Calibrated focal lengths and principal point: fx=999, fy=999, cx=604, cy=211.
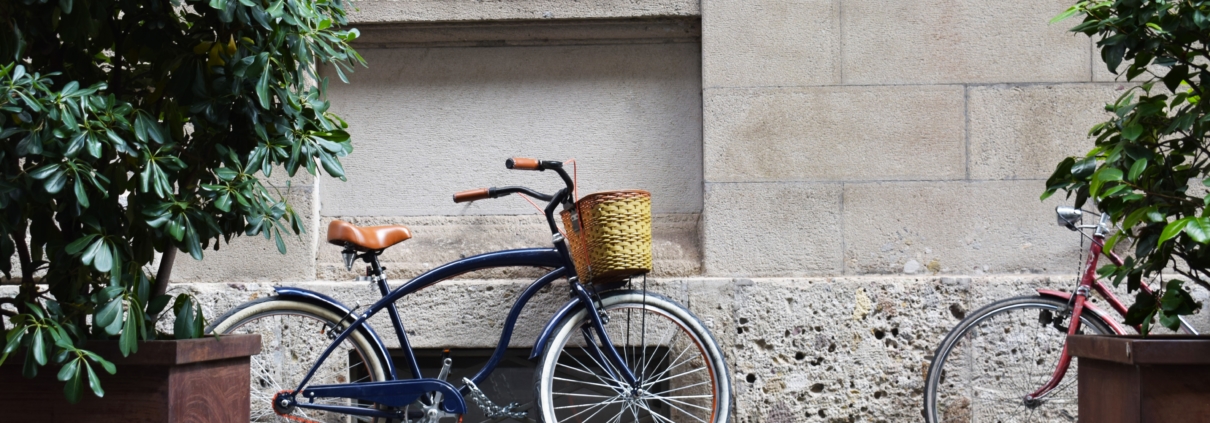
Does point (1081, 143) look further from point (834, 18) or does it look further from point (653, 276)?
point (653, 276)

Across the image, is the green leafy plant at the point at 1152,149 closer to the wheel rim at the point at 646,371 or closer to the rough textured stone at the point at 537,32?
the wheel rim at the point at 646,371

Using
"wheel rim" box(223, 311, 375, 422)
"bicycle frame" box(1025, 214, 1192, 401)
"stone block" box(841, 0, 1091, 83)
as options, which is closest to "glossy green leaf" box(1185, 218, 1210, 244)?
"bicycle frame" box(1025, 214, 1192, 401)

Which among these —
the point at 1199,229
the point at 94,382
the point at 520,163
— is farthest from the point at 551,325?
the point at 1199,229

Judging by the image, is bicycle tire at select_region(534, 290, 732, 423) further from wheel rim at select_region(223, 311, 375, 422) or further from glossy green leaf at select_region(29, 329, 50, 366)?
glossy green leaf at select_region(29, 329, 50, 366)

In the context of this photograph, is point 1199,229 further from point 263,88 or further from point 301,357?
point 301,357

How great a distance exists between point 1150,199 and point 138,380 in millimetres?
2709

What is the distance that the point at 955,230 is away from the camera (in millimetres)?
4492

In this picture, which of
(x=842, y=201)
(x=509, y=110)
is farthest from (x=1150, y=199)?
(x=509, y=110)

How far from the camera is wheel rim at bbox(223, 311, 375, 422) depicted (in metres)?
4.36

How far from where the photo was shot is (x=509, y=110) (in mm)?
4781

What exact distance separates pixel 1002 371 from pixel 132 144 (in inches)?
140

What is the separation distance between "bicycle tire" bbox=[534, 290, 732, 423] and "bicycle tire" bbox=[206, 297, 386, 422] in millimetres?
776

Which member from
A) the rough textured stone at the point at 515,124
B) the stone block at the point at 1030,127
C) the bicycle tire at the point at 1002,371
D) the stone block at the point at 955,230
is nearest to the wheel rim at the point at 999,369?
the bicycle tire at the point at 1002,371

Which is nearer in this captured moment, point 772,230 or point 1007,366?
point 1007,366
